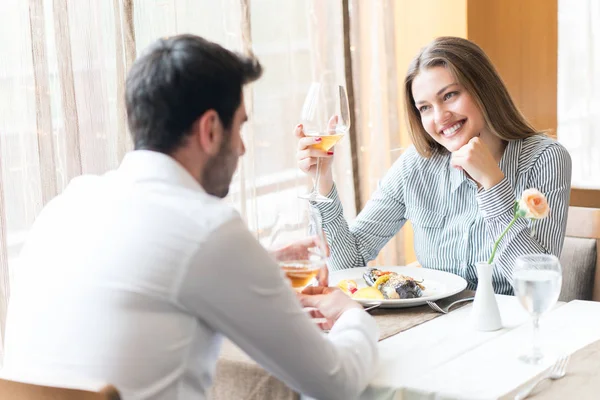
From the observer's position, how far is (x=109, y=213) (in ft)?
3.76

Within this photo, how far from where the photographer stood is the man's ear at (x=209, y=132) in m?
1.18

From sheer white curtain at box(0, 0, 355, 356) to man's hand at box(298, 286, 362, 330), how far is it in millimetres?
627

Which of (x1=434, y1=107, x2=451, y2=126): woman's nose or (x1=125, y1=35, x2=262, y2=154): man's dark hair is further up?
(x1=125, y1=35, x2=262, y2=154): man's dark hair

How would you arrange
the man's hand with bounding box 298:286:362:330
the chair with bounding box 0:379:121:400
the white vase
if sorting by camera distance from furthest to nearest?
1. the white vase
2. the man's hand with bounding box 298:286:362:330
3. the chair with bounding box 0:379:121:400

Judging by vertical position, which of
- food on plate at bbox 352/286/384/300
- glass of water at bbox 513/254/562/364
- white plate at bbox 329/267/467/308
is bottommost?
white plate at bbox 329/267/467/308

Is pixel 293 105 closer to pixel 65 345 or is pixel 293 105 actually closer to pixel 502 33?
pixel 502 33

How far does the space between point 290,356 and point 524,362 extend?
45 cm

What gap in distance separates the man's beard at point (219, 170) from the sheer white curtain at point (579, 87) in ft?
10.1

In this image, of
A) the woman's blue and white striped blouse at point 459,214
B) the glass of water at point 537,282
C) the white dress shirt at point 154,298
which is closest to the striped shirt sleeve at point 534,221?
the woman's blue and white striped blouse at point 459,214

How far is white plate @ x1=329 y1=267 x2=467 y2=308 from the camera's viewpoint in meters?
1.72

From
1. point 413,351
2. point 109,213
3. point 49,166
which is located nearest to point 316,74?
point 49,166

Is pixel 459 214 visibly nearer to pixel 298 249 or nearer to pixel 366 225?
pixel 366 225

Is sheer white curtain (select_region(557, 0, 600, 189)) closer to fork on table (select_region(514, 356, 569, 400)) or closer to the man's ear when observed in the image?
fork on table (select_region(514, 356, 569, 400))

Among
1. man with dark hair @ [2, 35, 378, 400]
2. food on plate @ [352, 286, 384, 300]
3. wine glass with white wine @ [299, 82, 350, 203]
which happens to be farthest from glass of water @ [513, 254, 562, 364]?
wine glass with white wine @ [299, 82, 350, 203]
